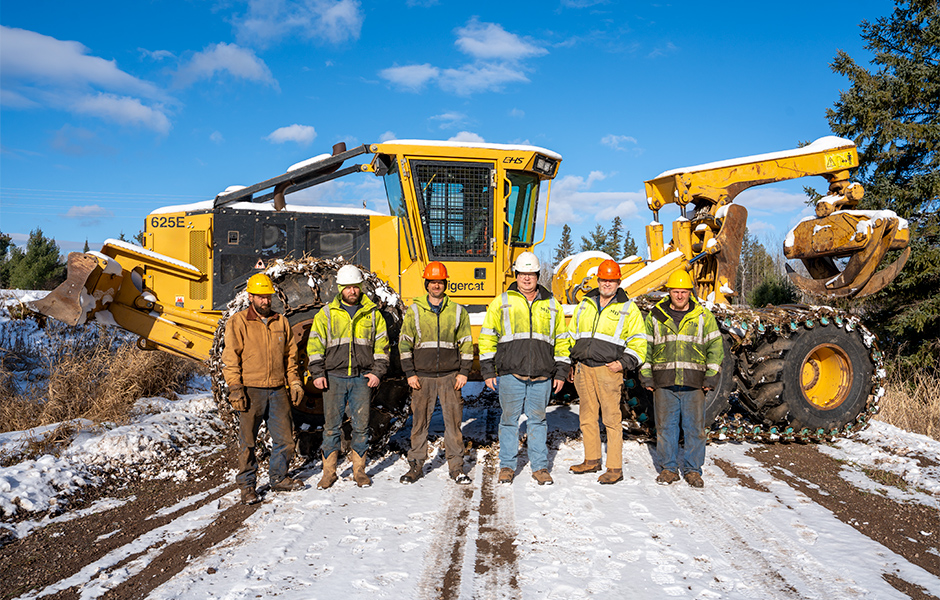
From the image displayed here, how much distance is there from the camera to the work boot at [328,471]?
16.5ft

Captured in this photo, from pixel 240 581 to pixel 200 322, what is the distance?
328cm

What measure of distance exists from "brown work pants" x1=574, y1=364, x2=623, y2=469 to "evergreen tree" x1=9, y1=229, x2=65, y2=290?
25845 millimetres

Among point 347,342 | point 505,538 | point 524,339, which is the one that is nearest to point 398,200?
point 347,342

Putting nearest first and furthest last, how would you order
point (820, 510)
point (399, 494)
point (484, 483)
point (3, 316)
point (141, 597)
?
point (141, 597) < point (820, 510) < point (399, 494) < point (484, 483) < point (3, 316)

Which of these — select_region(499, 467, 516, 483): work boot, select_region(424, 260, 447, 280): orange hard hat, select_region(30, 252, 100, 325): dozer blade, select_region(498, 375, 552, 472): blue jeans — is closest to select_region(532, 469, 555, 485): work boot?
select_region(498, 375, 552, 472): blue jeans

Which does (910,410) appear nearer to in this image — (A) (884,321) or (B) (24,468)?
(A) (884,321)

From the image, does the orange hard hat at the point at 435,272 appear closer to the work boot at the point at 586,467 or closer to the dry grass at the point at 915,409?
the work boot at the point at 586,467

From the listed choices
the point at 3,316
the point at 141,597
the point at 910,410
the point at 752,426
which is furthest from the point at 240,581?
the point at 3,316

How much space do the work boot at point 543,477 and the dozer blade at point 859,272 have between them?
473cm

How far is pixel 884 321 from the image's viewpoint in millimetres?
10906

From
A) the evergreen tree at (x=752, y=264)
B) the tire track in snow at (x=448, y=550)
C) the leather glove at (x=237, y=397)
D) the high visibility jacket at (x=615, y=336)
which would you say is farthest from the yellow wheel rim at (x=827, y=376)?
the evergreen tree at (x=752, y=264)

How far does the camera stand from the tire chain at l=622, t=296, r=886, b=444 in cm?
629

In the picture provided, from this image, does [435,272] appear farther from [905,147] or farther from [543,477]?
[905,147]

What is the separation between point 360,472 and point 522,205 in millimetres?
3696
